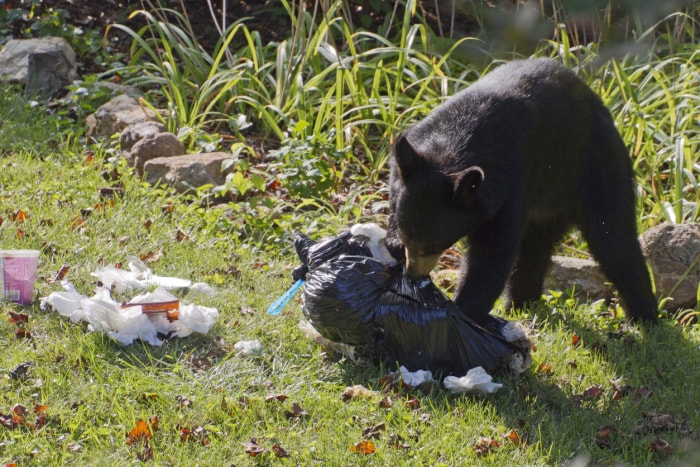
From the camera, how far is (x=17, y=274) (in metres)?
4.33

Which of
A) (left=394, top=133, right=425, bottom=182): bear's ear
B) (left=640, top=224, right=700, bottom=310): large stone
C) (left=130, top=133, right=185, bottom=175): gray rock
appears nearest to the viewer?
(left=394, top=133, right=425, bottom=182): bear's ear

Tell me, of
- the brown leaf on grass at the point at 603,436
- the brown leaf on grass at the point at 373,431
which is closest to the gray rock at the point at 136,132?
the brown leaf on grass at the point at 373,431

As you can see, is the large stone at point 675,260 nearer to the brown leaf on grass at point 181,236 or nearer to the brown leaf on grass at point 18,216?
the brown leaf on grass at point 181,236

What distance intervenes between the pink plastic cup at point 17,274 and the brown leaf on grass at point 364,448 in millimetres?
1924

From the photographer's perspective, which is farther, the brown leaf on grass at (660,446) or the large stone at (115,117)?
the large stone at (115,117)

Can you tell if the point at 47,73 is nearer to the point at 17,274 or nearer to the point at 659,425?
the point at 17,274

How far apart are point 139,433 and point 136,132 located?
12.6ft

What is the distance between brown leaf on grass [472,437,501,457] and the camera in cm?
348

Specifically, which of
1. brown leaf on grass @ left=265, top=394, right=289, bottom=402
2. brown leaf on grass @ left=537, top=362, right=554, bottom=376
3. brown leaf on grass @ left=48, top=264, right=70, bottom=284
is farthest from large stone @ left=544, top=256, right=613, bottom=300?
brown leaf on grass @ left=48, top=264, right=70, bottom=284

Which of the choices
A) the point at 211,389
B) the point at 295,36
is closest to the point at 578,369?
the point at 211,389

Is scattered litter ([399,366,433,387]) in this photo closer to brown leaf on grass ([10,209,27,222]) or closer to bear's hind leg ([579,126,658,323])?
bear's hind leg ([579,126,658,323])

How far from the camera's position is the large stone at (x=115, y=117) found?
281 inches

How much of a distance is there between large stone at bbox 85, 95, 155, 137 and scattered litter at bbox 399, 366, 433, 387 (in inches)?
155

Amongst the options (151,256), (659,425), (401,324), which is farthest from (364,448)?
(151,256)
